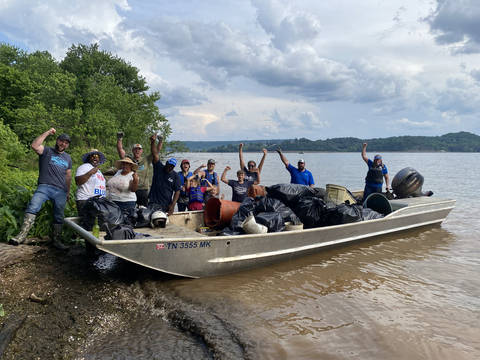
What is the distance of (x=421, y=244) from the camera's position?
327 inches

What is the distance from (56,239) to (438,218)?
9972mm

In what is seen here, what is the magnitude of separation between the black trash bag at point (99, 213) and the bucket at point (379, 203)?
5.99 meters

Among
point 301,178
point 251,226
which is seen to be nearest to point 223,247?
point 251,226

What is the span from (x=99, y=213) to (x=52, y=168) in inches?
44.1

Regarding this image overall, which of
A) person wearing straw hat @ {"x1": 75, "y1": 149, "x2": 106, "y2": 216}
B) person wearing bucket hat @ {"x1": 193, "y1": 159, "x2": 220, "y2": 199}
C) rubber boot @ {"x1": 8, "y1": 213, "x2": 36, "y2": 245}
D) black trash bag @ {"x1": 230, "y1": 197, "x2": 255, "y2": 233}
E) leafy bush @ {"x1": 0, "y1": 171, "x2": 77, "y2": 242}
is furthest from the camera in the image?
person wearing bucket hat @ {"x1": 193, "y1": 159, "x2": 220, "y2": 199}

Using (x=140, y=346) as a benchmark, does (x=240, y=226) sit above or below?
above

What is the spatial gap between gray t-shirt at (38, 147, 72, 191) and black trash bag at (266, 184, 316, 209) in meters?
3.60

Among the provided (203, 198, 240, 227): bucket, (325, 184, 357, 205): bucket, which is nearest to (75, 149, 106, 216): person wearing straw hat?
(203, 198, 240, 227): bucket

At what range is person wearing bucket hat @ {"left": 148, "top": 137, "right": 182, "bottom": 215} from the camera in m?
6.13

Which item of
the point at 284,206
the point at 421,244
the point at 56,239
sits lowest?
the point at 421,244

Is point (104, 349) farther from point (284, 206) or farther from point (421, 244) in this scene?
point (421, 244)

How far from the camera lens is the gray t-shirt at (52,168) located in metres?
5.06

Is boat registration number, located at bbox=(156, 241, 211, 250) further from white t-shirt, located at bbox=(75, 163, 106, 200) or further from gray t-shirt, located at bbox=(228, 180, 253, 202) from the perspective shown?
gray t-shirt, located at bbox=(228, 180, 253, 202)

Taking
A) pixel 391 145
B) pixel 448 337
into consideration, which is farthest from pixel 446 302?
pixel 391 145
